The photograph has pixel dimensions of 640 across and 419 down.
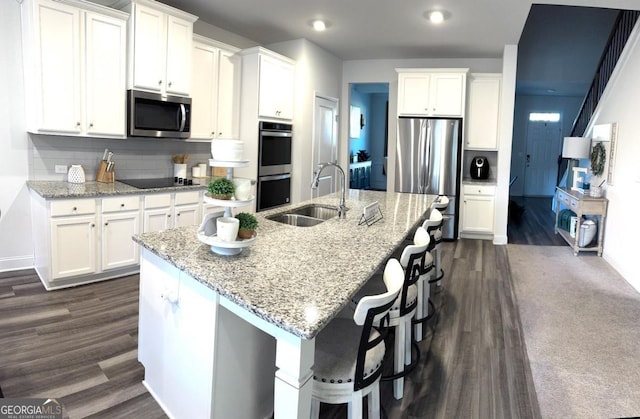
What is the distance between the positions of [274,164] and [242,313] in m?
4.11

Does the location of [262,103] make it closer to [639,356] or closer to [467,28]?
[467,28]

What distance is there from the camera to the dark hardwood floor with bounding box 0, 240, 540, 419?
226 cm

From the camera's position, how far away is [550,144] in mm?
10984

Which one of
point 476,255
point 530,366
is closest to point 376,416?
point 530,366

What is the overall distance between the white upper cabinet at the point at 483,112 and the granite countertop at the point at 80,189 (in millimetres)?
4522

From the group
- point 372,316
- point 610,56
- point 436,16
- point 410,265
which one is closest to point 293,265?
point 372,316

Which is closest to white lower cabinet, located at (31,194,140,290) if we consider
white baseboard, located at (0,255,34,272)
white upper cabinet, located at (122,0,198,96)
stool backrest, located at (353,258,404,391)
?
white baseboard, located at (0,255,34,272)

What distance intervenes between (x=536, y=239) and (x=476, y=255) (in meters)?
1.61

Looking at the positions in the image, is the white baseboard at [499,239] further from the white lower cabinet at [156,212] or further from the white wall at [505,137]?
the white lower cabinet at [156,212]

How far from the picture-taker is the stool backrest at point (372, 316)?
4.89ft

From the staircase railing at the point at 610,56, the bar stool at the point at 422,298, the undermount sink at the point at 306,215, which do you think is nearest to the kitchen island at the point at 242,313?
the bar stool at the point at 422,298

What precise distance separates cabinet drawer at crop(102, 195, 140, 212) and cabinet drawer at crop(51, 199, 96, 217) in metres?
0.10

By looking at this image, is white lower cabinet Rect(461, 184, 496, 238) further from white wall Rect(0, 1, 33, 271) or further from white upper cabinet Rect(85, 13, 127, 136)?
white wall Rect(0, 1, 33, 271)

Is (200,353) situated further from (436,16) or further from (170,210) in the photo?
(436,16)
